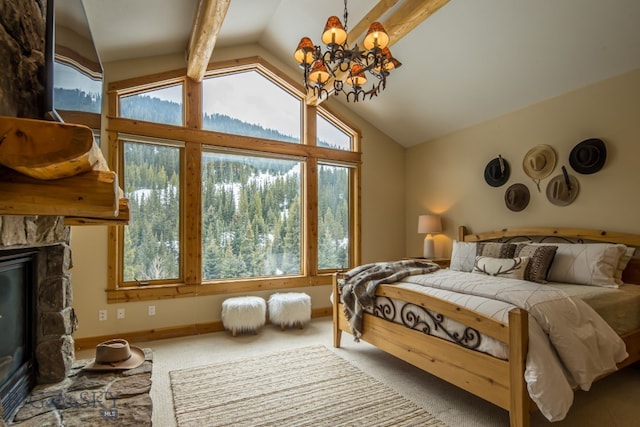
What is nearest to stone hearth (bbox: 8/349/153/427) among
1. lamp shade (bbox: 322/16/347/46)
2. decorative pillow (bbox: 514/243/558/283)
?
lamp shade (bbox: 322/16/347/46)

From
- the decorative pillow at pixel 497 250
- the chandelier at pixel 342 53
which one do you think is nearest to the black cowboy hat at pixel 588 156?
the decorative pillow at pixel 497 250

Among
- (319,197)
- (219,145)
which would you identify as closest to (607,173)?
(319,197)

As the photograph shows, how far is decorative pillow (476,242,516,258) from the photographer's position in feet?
11.2

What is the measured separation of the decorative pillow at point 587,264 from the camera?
9.36ft

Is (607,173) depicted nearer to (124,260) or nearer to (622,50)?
(622,50)

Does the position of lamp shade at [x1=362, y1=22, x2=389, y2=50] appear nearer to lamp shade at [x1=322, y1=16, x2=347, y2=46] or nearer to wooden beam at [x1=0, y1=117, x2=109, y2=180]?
lamp shade at [x1=322, y1=16, x2=347, y2=46]

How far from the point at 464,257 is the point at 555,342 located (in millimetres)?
1981

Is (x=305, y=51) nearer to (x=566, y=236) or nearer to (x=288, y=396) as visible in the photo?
(x=288, y=396)

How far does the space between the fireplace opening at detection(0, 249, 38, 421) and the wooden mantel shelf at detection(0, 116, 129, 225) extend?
0.89 m

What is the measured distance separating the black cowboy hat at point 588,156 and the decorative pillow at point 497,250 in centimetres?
102

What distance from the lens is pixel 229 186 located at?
14.1ft

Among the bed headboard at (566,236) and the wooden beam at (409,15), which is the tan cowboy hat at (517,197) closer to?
the bed headboard at (566,236)

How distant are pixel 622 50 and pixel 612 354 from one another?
8.44ft

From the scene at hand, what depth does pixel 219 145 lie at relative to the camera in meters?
4.19
